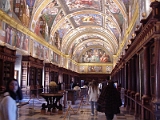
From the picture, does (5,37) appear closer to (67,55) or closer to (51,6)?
(51,6)

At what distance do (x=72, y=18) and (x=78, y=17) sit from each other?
79cm

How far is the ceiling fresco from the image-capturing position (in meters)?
19.8

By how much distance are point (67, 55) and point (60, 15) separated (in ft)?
41.7

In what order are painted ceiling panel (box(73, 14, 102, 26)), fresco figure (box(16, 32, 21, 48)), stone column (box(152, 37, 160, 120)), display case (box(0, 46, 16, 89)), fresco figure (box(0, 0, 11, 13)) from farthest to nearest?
painted ceiling panel (box(73, 14, 102, 26))
fresco figure (box(16, 32, 21, 48))
fresco figure (box(0, 0, 11, 13))
display case (box(0, 46, 16, 89))
stone column (box(152, 37, 160, 120))

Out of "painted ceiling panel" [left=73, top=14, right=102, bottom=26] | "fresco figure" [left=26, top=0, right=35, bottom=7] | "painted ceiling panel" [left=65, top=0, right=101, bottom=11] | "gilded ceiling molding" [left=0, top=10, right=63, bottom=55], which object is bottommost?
"gilded ceiling molding" [left=0, top=10, right=63, bottom=55]

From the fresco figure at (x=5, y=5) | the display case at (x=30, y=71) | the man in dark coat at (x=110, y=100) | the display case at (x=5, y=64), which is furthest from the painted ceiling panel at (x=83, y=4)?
the man in dark coat at (x=110, y=100)

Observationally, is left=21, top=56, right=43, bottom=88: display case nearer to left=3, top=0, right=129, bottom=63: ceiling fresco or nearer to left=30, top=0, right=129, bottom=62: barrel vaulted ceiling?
left=3, top=0, right=129, bottom=63: ceiling fresco

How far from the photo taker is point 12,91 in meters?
3.83

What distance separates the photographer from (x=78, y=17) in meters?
28.4

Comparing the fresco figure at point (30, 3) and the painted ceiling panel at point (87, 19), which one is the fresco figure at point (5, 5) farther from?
the painted ceiling panel at point (87, 19)

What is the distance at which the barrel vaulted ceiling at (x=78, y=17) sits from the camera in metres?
20.5

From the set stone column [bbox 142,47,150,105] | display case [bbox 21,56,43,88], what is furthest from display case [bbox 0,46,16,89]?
stone column [bbox 142,47,150,105]

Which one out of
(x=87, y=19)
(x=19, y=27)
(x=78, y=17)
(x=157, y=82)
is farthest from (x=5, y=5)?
(x=87, y=19)

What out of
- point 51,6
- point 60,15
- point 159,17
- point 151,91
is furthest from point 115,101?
point 60,15
